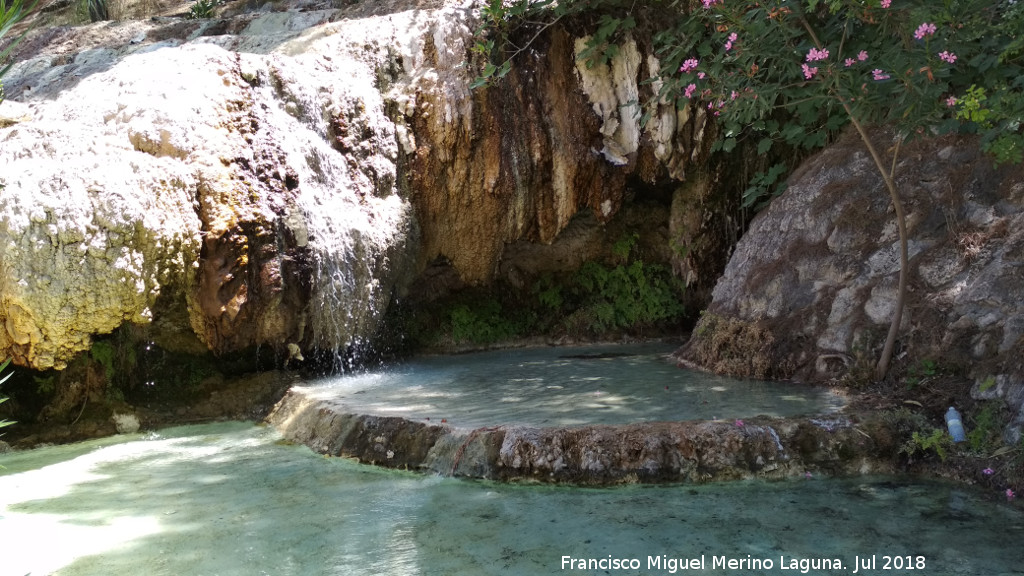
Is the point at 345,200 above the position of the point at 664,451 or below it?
above

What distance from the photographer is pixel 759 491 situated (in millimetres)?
4492

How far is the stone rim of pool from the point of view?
473 cm

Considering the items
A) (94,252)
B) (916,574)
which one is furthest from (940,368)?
(94,252)

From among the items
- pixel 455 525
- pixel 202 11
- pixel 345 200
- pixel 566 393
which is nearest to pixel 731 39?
pixel 566 393

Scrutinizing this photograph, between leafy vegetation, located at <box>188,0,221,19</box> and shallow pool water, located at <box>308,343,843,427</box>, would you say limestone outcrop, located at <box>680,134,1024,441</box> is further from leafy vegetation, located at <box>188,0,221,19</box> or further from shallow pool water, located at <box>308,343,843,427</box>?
leafy vegetation, located at <box>188,0,221,19</box>

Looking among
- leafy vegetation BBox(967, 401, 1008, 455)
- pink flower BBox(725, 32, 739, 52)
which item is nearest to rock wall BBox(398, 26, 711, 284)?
pink flower BBox(725, 32, 739, 52)

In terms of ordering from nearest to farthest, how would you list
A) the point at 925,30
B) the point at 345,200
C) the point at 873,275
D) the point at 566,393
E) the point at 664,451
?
the point at 664,451, the point at 925,30, the point at 566,393, the point at 873,275, the point at 345,200

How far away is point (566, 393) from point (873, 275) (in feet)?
9.41

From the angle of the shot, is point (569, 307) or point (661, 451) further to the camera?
point (569, 307)

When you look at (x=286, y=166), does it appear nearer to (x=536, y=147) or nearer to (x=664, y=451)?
(x=536, y=147)

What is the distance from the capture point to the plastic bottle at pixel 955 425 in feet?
15.9

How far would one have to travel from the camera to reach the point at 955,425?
4.92 metres

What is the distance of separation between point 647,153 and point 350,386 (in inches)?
181

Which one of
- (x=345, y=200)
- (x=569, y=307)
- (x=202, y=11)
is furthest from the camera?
(x=202, y=11)
